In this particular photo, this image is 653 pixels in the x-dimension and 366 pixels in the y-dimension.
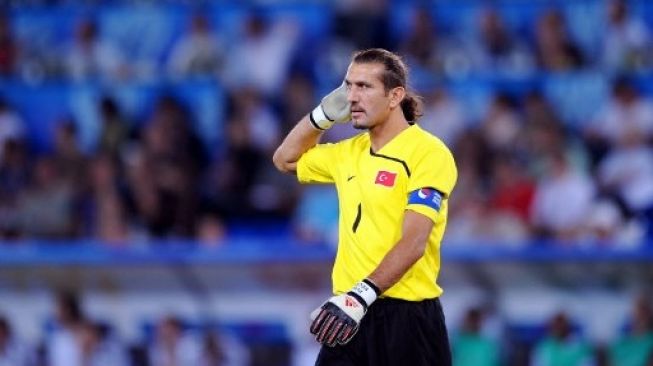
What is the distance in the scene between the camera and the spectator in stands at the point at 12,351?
1311 cm

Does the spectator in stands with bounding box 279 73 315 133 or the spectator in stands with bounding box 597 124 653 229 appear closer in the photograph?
the spectator in stands with bounding box 597 124 653 229

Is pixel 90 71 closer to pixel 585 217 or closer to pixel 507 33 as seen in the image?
pixel 507 33

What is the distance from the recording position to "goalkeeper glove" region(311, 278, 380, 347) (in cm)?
683

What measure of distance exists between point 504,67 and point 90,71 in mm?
4002

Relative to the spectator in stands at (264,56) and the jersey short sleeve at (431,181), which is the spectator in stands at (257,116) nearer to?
the spectator in stands at (264,56)

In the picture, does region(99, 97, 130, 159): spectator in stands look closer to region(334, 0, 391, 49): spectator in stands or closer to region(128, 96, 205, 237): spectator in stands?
region(128, 96, 205, 237): spectator in stands

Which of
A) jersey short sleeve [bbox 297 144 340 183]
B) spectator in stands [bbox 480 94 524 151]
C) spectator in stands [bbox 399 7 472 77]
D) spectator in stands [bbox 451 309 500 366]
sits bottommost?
jersey short sleeve [bbox 297 144 340 183]

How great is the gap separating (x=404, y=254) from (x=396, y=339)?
1.62 feet

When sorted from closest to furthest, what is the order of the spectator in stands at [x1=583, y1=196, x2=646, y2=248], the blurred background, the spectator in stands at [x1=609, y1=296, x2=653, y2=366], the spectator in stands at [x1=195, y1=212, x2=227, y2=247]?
the spectator in stands at [x1=609, y1=296, x2=653, y2=366]
the spectator in stands at [x1=583, y1=196, x2=646, y2=248]
the blurred background
the spectator in stands at [x1=195, y1=212, x2=227, y2=247]

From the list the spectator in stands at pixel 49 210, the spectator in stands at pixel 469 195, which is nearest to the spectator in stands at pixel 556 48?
the spectator in stands at pixel 469 195

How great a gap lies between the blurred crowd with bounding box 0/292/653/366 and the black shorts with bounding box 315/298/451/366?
5038 mm

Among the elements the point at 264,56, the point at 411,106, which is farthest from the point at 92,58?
the point at 411,106

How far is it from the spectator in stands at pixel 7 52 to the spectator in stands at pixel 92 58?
59 centimetres

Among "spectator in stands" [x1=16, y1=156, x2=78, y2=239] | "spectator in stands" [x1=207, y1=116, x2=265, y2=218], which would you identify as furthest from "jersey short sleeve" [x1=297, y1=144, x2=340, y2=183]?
"spectator in stands" [x1=16, y1=156, x2=78, y2=239]
